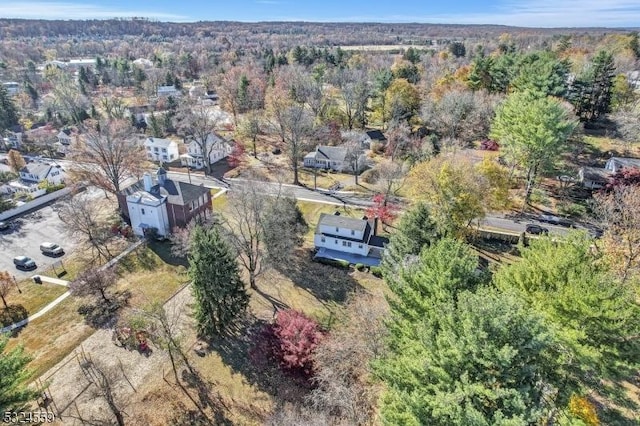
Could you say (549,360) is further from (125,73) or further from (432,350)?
(125,73)

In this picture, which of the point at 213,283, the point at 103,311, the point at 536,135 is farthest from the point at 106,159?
the point at 536,135

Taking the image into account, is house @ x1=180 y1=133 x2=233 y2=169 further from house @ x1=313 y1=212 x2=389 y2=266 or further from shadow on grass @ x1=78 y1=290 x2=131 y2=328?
shadow on grass @ x1=78 y1=290 x2=131 y2=328

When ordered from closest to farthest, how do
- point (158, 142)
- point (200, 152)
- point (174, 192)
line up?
point (174, 192), point (200, 152), point (158, 142)

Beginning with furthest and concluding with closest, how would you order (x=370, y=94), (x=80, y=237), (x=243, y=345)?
(x=370, y=94) → (x=80, y=237) → (x=243, y=345)

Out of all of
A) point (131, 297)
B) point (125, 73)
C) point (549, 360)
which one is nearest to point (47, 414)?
point (131, 297)

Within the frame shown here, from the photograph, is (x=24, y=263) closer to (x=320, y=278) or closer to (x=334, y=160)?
(x=320, y=278)
